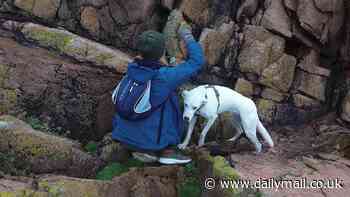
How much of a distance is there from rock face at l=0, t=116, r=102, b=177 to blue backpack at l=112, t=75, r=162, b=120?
3.63 ft

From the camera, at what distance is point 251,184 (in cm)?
596

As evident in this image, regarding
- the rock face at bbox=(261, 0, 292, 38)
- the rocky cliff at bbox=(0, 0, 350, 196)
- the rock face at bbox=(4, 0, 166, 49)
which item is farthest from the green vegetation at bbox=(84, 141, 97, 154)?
the rock face at bbox=(261, 0, 292, 38)

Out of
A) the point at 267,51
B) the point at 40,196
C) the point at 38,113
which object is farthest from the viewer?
the point at 267,51

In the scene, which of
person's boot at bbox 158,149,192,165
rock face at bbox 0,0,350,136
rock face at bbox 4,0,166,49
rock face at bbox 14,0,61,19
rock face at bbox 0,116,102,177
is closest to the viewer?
rock face at bbox 0,116,102,177

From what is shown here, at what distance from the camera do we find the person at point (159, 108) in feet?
21.0

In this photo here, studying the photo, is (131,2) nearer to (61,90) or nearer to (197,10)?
(197,10)

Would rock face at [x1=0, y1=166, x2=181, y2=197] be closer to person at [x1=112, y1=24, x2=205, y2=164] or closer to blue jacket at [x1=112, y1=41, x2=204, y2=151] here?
person at [x1=112, y1=24, x2=205, y2=164]

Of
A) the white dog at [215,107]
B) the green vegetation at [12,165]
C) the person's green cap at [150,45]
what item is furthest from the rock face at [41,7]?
the white dog at [215,107]

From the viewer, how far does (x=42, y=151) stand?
21.7 feet

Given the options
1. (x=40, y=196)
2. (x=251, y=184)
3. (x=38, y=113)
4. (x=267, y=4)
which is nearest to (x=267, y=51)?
(x=267, y=4)

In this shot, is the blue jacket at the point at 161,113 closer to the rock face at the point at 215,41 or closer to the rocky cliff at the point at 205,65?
the rocky cliff at the point at 205,65

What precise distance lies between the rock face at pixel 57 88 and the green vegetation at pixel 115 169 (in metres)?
1.19

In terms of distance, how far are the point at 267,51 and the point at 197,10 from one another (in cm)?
160

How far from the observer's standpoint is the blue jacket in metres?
6.44
